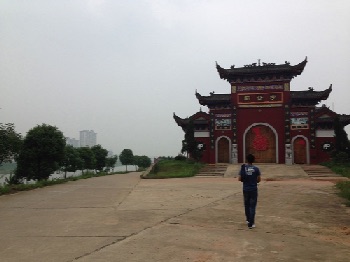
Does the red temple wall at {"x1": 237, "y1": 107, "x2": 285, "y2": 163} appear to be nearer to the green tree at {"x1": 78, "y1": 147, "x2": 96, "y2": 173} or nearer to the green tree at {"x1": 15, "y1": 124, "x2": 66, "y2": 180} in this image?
the green tree at {"x1": 15, "y1": 124, "x2": 66, "y2": 180}

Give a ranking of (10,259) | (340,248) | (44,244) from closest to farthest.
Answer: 1. (10,259)
2. (340,248)
3. (44,244)

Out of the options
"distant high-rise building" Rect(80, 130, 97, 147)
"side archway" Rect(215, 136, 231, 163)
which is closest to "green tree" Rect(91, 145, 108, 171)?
"side archway" Rect(215, 136, 231, 163)

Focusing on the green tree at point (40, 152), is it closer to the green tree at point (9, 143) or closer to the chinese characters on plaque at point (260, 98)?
the green tree at point (9, 143)

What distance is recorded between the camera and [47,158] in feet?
62.5

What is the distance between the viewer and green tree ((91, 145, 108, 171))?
120ft

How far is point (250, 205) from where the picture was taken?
566cm

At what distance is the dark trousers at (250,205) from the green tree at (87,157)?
2818cm

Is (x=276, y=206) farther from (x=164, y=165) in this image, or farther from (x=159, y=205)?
(x=164, y=165)

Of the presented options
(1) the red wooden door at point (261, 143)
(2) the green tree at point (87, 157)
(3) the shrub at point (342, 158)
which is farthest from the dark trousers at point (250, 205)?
(2) the green tree at point (87, 157)

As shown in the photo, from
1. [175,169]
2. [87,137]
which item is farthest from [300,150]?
[87,137]

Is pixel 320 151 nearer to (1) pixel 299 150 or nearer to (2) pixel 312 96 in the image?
(1) pixel 299 150

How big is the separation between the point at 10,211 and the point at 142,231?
13.9ft

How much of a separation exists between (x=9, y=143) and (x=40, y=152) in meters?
3.55

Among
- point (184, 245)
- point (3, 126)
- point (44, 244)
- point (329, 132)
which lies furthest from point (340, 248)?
point (329, 132)
